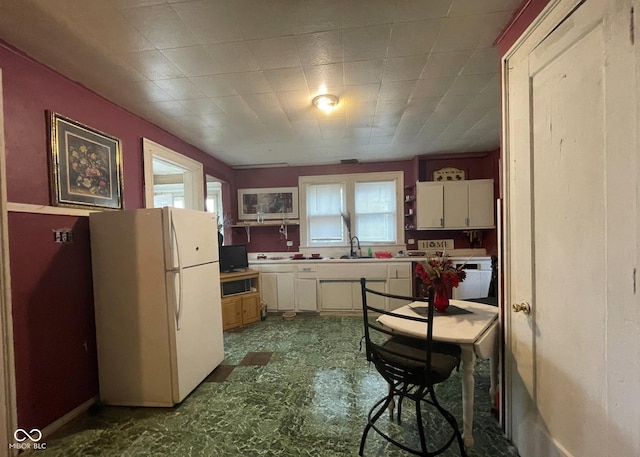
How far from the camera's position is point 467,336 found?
1.51 m

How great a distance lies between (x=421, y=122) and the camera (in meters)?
3.01

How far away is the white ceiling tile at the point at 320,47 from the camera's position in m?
1.61

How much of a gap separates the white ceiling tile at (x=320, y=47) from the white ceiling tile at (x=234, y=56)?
1.12 ft

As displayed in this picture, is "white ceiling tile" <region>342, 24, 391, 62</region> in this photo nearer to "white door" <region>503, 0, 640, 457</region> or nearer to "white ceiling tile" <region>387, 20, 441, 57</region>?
"white ceiling tile" <region>387, 20, 441, 57</region>

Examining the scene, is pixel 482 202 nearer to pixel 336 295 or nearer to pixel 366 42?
pixel 336 295

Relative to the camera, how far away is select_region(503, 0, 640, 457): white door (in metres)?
0.92

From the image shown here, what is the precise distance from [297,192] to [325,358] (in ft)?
9.80

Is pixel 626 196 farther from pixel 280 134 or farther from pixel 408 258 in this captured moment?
pixel 408 258

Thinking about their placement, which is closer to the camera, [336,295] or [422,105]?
[422,105]

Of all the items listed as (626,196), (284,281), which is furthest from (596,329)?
(284,281)

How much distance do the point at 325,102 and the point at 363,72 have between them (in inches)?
19.7

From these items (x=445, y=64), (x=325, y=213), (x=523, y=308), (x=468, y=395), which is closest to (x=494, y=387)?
(x=468, y=395)

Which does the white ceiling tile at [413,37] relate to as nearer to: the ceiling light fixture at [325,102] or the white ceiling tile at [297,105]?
the ceiling light fixture at [325,102]

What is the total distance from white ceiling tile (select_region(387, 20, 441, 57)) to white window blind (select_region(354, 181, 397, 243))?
307cm
